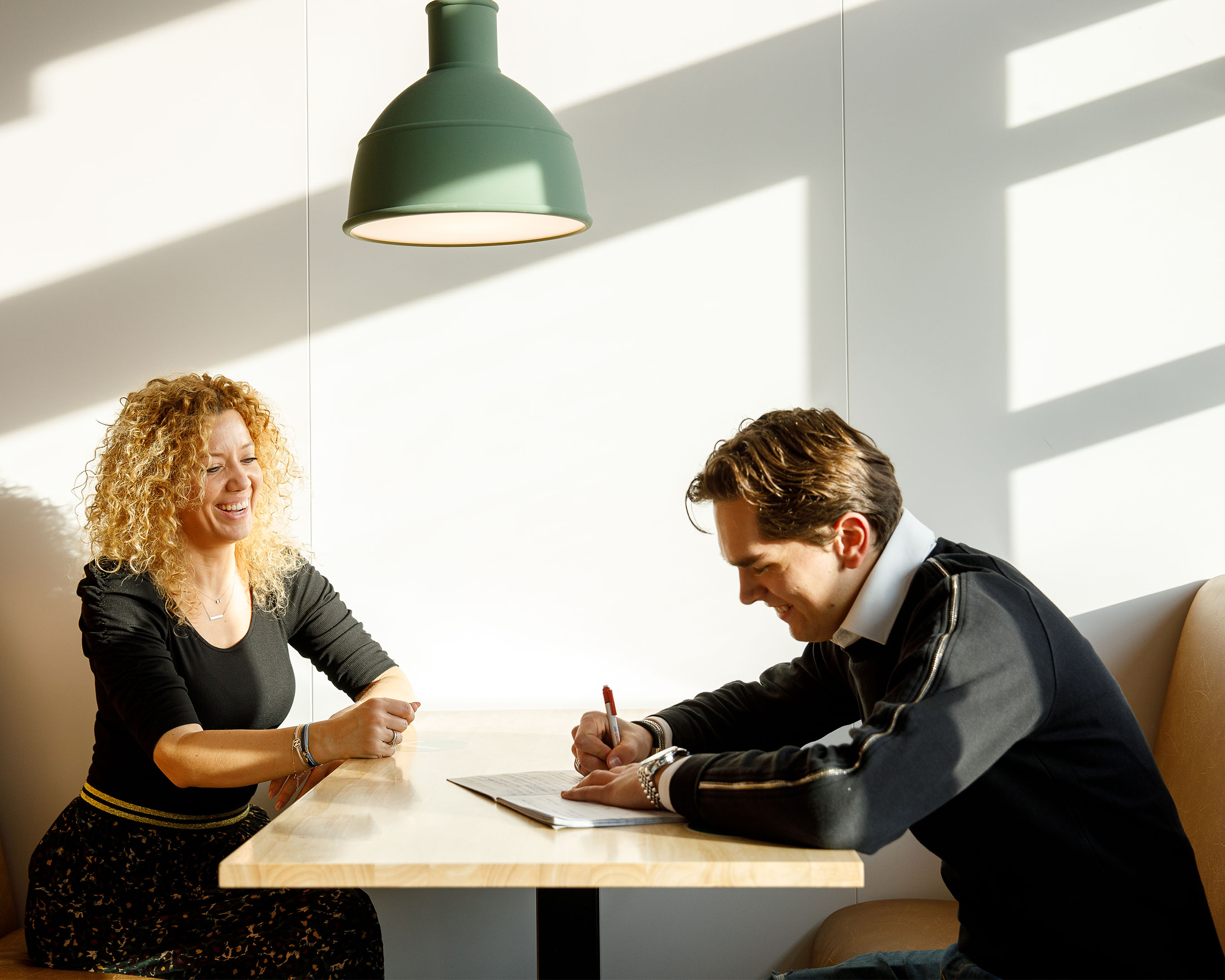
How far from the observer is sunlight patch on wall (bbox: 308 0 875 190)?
2680mm

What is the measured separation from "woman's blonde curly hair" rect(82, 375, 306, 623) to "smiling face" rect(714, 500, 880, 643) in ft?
4.12

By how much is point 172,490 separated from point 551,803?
1238mm

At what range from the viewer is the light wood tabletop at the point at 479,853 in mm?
1285

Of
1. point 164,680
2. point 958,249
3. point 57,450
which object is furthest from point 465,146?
point 57,450

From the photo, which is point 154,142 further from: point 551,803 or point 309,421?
point 551,803

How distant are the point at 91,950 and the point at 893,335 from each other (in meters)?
2.14

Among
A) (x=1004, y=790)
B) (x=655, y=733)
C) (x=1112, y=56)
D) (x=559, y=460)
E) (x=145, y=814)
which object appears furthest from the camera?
(x=559, y=460)

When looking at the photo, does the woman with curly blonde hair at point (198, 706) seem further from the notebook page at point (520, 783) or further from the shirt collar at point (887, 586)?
the shirt collar at point (887, 586)

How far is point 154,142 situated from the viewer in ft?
9.05

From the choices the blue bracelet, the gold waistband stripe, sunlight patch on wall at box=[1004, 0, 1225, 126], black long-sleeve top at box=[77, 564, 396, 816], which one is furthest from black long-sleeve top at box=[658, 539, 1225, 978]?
sunlight patch on wall at box=[1004, 0, 1225, 126]

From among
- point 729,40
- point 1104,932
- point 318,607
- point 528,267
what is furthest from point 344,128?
point 1104,932

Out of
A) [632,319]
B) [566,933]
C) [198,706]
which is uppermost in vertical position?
[632,319]

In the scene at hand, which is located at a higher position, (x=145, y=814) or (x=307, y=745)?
(x=307, y=745)

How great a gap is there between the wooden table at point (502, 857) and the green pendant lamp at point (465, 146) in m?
0.87
